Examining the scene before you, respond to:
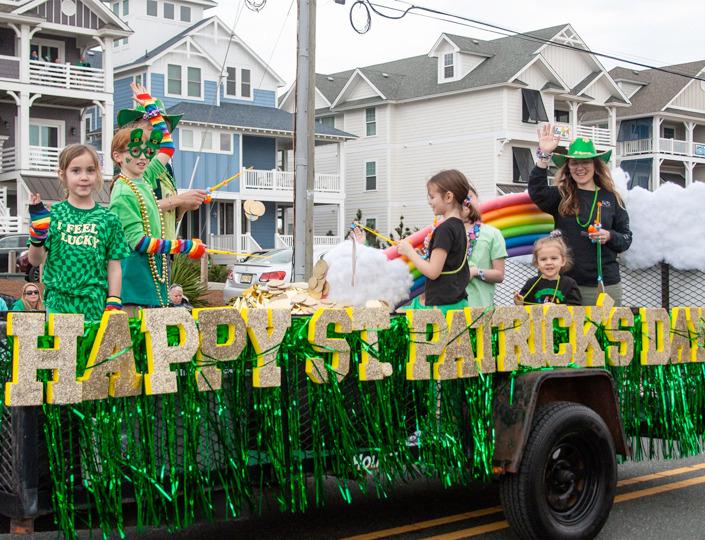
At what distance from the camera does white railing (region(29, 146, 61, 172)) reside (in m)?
30.6

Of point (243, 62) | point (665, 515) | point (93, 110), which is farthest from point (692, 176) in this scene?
point (665, 515)

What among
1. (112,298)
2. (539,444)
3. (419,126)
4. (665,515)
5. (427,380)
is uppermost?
(419,126)

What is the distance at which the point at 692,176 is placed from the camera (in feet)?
164

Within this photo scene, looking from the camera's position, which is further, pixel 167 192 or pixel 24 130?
pixel 24 130

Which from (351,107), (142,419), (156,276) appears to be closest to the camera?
(142,419)

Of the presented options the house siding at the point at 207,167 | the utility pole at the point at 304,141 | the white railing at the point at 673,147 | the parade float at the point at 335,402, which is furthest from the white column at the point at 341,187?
the parade float at the point at 335,402

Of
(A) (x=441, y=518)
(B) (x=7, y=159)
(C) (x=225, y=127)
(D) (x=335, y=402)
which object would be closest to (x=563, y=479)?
(A) (x=441, y=518)

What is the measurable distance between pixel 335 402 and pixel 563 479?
1387mm

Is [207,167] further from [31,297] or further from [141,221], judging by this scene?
[141,221]

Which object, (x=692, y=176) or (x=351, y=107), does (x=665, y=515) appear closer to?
(x=351, y=107)

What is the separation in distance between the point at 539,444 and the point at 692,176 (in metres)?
48.8

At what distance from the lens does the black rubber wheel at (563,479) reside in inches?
181

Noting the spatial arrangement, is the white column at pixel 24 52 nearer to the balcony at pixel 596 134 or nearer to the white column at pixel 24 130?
the white column at pixel 24 130

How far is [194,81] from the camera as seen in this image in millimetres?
38375
